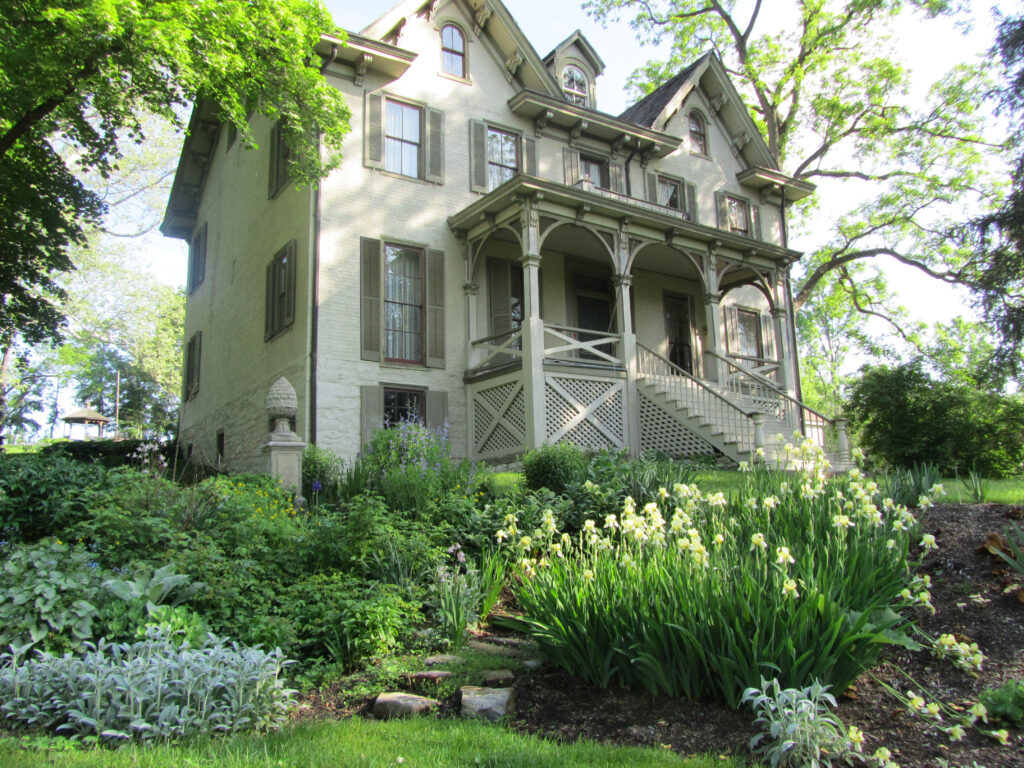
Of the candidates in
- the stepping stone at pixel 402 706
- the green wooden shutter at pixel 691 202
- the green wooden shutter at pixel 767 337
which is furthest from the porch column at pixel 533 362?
the green wooden shutter at pixel 767 337

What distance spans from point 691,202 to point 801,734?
18.3 metres

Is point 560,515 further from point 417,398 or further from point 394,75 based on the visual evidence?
point 394,75

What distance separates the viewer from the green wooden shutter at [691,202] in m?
20.2

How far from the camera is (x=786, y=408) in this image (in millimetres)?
16609

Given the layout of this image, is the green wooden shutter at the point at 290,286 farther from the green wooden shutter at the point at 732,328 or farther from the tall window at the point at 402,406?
the green wooden shutter at the point at 732,328

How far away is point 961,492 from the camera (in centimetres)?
838

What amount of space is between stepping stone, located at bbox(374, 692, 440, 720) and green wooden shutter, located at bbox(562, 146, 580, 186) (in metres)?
15.0

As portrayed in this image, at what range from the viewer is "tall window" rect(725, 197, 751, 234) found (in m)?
21.4

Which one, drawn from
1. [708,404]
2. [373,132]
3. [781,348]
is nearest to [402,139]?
[373,132]

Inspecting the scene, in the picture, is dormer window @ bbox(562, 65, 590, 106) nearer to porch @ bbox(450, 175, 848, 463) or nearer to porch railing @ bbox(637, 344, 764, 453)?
porch @ bbox(450, 175, 848, 463)

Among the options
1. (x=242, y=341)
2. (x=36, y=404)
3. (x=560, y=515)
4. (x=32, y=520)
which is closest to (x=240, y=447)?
(x=242, y=341)

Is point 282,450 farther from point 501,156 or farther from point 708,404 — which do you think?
point 501,156

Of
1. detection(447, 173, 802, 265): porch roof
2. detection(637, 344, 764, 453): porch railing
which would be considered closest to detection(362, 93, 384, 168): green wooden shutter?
detection(447, 173, 802, 265): porch roof

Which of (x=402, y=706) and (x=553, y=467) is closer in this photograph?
(x=402, y=706)
